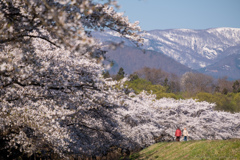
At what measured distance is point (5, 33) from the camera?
5.83 m

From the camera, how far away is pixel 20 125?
9078 mm

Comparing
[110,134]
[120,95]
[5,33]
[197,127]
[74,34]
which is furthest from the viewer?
[197,127]

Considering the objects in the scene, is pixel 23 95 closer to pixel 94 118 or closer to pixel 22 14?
pixel 22 14

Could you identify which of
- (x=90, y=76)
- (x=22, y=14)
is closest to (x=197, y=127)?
(x=90, y=76)

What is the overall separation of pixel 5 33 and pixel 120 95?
694 centimetres

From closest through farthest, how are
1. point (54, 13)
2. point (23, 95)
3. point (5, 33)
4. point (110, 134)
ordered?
point (54, 13) < point (5, 33) < point (23, 95) < point (110, 134)

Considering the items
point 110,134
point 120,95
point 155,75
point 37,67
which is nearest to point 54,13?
point 37,67

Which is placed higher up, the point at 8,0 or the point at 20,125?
the point at 8,0

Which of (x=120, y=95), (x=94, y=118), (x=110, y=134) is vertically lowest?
(x=110, y=134)

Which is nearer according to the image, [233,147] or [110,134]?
[233,147]

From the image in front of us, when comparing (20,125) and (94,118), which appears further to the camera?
(94,118)

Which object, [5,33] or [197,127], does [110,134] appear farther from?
[197,127]

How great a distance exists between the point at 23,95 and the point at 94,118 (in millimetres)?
4424

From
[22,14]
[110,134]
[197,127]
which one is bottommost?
[197,127]
